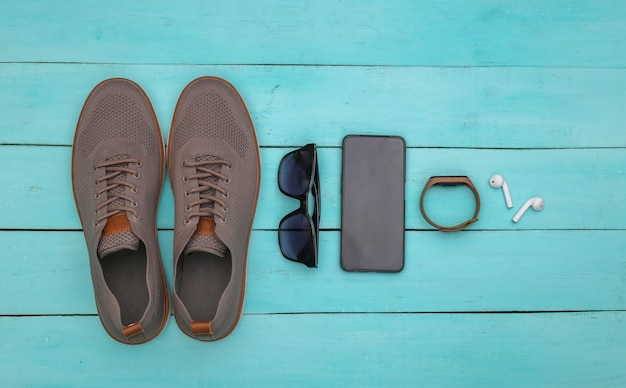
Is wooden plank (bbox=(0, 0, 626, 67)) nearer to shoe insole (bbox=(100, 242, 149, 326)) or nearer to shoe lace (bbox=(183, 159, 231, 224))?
shoe lace (bbox=(183, 159, 231, 224))

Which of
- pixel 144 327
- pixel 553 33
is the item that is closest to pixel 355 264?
pixel 144 327

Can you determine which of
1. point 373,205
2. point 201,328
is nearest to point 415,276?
point 373,205

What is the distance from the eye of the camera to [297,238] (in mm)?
901

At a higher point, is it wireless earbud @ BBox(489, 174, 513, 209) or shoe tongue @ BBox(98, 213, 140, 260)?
wireless earbud @ BBox(489, 174, 513, 209)

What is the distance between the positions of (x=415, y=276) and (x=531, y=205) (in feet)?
0.82

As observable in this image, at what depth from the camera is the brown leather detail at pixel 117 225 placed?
2.89 ft

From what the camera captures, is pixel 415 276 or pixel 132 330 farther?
pixel 415 276

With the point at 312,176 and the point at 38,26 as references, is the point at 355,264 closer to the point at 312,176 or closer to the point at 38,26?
the point at 312,176

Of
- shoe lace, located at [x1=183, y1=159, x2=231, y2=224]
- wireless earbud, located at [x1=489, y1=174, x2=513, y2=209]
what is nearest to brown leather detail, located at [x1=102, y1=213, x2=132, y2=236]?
shoe lace, located at [x1=183, y1=159, x2=231, y2=224]

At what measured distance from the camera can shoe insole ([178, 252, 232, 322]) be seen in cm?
90

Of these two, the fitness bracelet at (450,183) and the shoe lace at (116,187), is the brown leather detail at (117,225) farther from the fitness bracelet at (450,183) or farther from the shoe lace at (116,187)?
the fitness bracelet at (450,183)

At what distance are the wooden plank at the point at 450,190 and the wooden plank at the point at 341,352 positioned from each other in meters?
0.18

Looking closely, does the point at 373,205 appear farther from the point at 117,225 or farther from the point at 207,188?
the point at 117,225

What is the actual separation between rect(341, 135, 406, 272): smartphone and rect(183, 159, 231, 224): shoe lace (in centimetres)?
22
